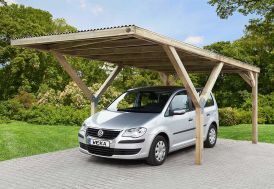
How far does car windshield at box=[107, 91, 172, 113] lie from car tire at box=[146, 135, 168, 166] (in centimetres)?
78

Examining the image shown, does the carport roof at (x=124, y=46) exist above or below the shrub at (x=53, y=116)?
above

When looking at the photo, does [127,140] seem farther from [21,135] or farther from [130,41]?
[21,135]

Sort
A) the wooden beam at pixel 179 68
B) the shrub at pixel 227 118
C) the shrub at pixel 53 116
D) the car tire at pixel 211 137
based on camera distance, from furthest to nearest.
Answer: the shrub at pixel 227 118, the shrub at pixel 53 116, the car tire at pixel 211 137, the wooden beam at pixel 179 68

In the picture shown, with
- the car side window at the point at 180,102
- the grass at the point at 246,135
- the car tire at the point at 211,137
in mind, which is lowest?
the grass at the point at 246,135

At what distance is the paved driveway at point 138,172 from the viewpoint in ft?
24.0

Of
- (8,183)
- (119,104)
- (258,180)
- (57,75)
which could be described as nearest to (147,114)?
(119,104)

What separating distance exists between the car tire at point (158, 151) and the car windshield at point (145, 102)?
777 millimetres

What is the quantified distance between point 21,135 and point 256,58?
22.6 meters

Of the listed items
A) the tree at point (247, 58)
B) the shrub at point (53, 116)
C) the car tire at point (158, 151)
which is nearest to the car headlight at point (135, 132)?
the car tire at point (158, 151)

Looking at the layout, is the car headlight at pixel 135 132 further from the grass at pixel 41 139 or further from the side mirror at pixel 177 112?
the grass at pixel 41 139

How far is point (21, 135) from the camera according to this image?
13.6 meters

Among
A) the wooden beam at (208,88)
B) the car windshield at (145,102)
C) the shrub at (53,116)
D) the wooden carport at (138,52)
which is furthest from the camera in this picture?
the shrub at (53,116)

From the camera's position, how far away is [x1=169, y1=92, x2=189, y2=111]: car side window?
31.7 ft

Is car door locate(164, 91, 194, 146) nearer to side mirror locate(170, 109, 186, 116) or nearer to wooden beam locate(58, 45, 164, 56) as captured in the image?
side mirror locate(170, 109, 186, 116)
